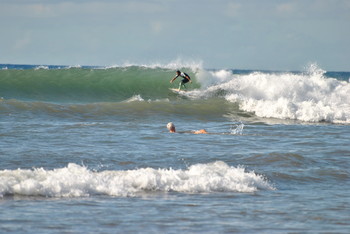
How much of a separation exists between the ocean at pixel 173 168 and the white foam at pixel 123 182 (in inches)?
0.7

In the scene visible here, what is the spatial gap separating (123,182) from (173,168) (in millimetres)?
2027

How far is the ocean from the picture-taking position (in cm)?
843

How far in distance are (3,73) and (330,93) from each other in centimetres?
1767

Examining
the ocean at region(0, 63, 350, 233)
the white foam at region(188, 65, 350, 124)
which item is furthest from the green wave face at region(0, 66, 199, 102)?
the ocean at region(0, 63, 350, 233)

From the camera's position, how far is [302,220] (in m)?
8.59

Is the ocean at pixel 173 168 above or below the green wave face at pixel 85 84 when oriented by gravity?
below

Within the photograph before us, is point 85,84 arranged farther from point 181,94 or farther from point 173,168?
point 173,168

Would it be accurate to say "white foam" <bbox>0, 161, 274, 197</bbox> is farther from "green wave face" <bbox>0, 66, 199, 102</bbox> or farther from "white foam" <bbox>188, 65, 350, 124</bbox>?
"green wave face" <bbox>0, 66, 199, 102</bbox>

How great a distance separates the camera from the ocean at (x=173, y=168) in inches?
332

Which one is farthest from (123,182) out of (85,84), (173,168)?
(85,84)

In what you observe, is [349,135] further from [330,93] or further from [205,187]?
[330,93]

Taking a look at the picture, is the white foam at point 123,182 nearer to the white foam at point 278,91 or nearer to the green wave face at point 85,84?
the white foam at point 278,91

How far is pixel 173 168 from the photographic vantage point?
12.3 m

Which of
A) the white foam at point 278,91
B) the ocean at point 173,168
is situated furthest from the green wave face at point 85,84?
the ocean at point 173,168
